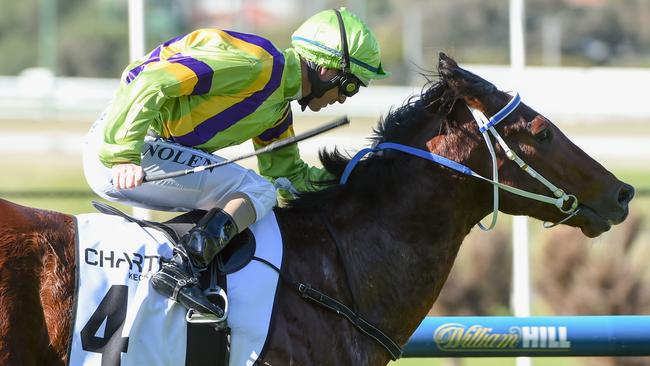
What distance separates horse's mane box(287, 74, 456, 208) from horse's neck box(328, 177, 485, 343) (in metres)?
0.09

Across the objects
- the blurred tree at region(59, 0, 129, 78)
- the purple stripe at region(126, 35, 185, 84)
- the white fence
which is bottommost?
the purple stripe at region(126, 35, 185, 84)

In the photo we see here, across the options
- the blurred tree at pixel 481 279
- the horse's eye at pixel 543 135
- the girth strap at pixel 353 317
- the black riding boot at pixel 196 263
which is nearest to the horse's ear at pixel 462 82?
the horse's eye at pixel 543 135

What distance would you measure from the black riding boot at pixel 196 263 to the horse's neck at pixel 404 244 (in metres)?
0.54

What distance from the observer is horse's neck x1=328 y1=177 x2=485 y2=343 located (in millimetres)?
3902

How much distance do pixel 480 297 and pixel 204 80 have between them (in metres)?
5.62

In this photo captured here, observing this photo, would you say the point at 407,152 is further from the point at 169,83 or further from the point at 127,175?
the point at 127,175

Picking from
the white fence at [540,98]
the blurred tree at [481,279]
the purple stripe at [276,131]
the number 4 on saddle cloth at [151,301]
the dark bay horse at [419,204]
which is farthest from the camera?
the white fence at [540,98]

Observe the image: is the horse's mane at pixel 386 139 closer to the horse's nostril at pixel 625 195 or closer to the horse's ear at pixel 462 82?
the horse's ear at pixel 462 82

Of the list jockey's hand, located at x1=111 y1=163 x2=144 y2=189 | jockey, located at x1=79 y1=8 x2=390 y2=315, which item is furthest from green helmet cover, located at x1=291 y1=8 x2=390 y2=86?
jockey's hand, located at x1=111 y1=163 x2=144 y2=189

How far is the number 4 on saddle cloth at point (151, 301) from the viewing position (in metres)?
3.35

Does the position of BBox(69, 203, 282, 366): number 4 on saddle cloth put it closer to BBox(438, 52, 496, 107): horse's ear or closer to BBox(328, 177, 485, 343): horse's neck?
BBox(328, 177, 485, 343): horse's neck

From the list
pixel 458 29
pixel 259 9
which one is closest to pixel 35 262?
pixel 458 29

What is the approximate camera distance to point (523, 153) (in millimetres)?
3980

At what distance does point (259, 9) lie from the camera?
39.5m
